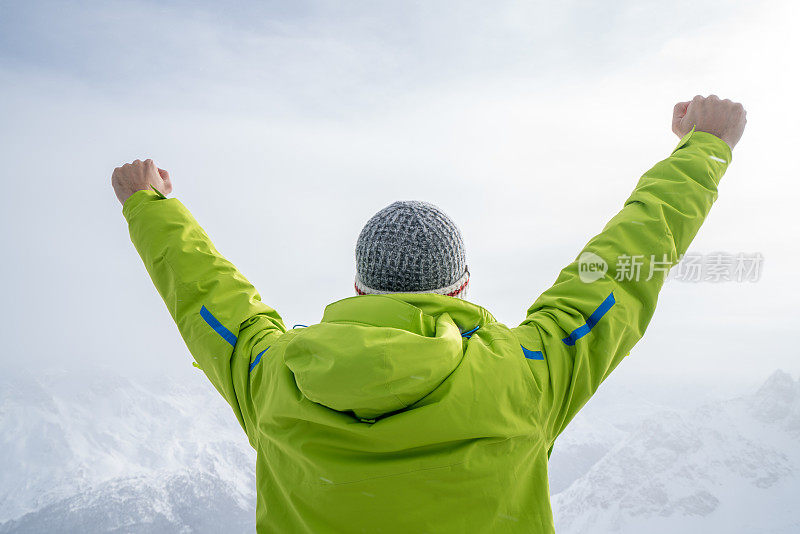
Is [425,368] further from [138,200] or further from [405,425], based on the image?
[138,200]

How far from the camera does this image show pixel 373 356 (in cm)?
151

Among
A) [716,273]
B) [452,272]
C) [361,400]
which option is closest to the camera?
[361,400]

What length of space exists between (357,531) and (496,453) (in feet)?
1.76

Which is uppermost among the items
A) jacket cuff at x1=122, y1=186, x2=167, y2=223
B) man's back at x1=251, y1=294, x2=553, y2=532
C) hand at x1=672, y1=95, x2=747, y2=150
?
hand at x1=672, y1=95, x2=747, y2=150

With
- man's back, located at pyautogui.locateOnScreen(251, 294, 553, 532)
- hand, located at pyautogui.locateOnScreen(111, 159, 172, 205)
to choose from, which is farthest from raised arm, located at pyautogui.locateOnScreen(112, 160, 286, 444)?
man's back, located at pyautogui.locateOnScreen(251, 294, 553, 532)

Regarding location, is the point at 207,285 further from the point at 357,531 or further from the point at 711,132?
the point at 711,132

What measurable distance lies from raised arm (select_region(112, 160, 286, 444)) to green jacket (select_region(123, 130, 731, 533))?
0.05ft

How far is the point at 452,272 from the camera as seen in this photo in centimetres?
212

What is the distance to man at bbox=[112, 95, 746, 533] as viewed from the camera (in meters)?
1.61

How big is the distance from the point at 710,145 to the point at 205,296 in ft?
8.47

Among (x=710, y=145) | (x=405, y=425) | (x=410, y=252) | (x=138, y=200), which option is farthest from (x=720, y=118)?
(x=138, y=200)

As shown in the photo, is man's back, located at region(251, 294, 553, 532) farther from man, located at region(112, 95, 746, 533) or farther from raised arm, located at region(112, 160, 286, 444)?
raised arm, located at region(112, 160, 286, 444)

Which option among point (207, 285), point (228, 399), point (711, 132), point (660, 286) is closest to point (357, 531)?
point (228, 399)

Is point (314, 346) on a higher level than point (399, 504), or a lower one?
higher
